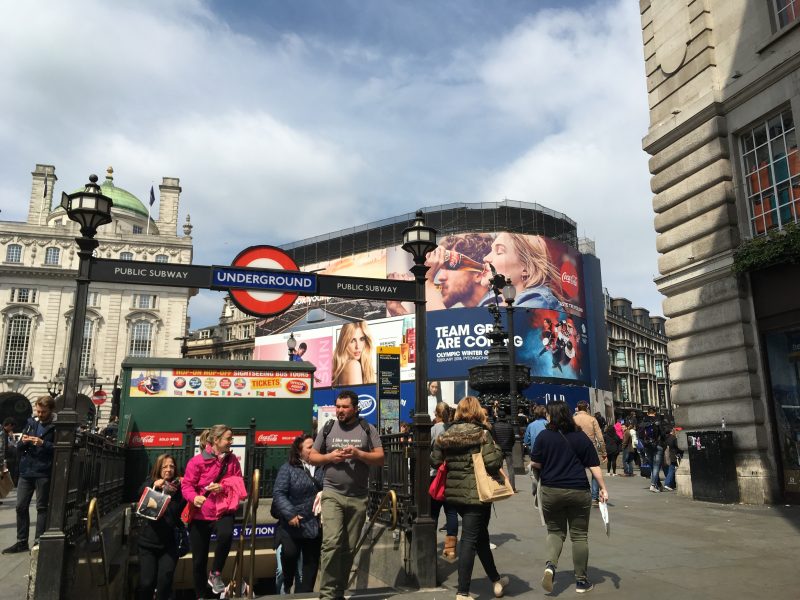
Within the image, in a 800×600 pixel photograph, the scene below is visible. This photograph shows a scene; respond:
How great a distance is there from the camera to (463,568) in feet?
18.6

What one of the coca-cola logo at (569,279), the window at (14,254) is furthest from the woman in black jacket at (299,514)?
the window at (14,254)

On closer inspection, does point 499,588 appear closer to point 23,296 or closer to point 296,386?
point 296,386

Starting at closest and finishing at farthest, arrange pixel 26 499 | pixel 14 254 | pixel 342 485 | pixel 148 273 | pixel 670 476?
pixel 342 485 < pixel 148 273 < pixel 26 499 < pixel 670 476 < pixel 14 254

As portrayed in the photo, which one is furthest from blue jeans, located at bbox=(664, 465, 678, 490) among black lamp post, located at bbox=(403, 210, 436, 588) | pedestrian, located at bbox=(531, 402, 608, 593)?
black lamp post, located at bbox=(403, 210, 436, 588)

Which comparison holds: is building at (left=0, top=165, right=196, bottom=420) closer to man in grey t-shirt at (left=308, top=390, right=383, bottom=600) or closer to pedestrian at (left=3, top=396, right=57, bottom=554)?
pedestrian at (left=3, top=396, right=57, bottom=554)

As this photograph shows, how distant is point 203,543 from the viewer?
6.11 metres

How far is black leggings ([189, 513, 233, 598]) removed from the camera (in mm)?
6047

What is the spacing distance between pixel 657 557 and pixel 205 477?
17.0 feet

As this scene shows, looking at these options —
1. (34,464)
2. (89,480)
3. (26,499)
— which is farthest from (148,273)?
(26,499)

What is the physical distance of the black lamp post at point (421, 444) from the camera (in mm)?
6435

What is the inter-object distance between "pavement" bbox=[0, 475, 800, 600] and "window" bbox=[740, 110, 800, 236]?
17.7 feet

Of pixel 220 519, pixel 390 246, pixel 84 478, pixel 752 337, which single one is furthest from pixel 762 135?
pixel 390 246

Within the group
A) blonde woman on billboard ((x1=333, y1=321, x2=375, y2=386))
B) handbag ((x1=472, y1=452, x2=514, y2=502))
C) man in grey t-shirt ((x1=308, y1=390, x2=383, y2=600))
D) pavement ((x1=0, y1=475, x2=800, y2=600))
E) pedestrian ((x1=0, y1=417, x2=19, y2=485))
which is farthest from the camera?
blonde woman on billboard ((x1=333, y1=321, x2=375, y2=386))

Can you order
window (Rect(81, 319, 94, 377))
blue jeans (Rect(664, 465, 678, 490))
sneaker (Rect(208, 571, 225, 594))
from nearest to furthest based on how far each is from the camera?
sneaker (Rect(208, 571, 225, 594))
blue jeans (Rect(664, 465, 678, 490))
window (Rect(81, 319, 94, 377))
